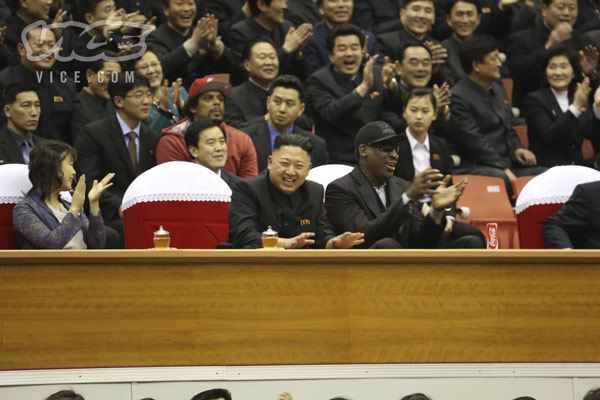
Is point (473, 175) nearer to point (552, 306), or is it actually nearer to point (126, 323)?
A: point (552, 306)

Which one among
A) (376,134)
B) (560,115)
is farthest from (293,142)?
(560,115)

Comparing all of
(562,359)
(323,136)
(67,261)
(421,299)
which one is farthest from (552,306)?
(323,136)

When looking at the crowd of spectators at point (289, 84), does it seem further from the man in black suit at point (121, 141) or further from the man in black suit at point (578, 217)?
the man in black suit at point (578, 217)

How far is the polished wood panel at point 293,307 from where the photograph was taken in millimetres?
3148

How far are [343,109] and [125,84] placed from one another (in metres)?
1.47

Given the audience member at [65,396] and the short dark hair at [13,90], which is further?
the short dark hair at [13,90]

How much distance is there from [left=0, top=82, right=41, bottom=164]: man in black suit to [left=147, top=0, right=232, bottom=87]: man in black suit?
1.27m

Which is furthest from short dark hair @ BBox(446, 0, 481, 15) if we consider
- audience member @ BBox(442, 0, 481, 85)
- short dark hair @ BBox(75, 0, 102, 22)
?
short dark hair @ BBox(75, 0, 102, 22)

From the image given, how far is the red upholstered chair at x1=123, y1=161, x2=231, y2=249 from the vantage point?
4098 mm

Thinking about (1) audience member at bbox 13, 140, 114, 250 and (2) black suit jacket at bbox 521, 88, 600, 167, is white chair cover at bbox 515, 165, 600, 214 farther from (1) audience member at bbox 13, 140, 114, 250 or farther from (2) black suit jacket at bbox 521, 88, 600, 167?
(2) black suit jacket at bbox 521, 88, 600, 167

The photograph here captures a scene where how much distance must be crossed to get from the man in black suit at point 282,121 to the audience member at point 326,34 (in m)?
1.28

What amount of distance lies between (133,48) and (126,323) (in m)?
3.36

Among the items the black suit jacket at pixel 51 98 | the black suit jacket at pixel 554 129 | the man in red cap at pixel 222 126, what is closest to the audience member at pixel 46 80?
the black suit jacket at pixel 51 98

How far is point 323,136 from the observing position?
251 inches
